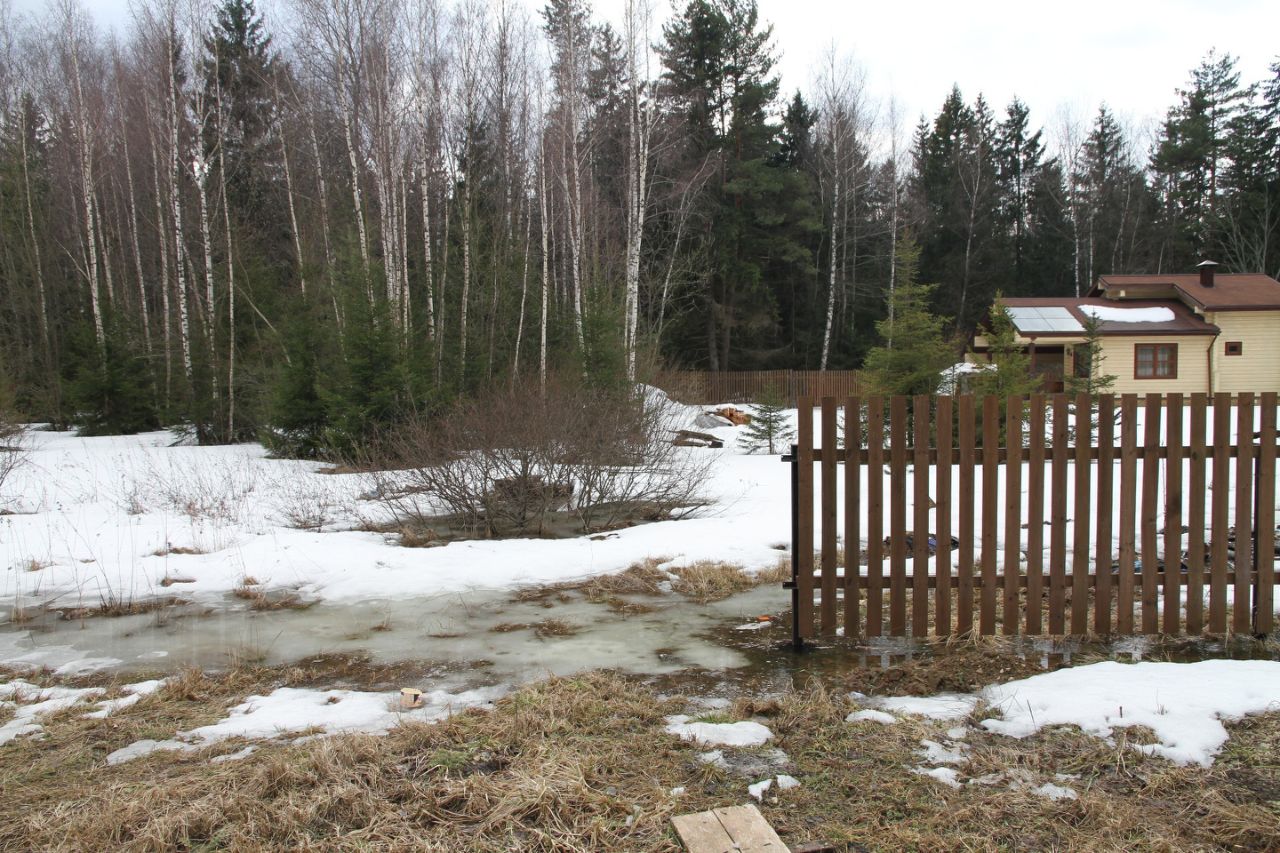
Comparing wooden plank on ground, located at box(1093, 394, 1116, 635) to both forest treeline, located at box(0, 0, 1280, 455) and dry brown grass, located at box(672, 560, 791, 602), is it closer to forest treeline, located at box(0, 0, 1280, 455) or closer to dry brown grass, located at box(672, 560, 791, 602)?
dry brown grass, located at box(672, 560, 791, 602)

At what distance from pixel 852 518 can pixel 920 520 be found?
1.34 ft

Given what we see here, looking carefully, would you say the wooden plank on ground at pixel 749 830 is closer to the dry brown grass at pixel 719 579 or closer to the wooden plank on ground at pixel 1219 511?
the dry brown grass at pixel 719 579

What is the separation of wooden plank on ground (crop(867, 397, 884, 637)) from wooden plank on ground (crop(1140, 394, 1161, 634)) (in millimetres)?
1533

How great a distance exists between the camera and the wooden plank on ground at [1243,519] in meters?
4.65

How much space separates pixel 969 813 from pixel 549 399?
6802 millimetres

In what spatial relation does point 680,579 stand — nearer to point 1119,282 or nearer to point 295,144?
point 295,144

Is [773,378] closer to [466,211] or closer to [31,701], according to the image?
[466,211]

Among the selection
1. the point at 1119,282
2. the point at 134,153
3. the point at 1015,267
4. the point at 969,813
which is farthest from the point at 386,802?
the point at 1015,267

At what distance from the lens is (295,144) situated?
74.1 feet

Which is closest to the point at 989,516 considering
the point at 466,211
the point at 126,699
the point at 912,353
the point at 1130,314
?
the point at 126,699

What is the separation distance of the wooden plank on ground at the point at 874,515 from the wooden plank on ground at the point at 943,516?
32 centimetres

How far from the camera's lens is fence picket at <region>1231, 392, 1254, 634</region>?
15.3 ft

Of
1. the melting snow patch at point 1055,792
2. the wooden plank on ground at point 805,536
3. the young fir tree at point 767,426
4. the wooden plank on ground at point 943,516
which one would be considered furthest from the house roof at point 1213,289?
the melting snow patch at point 1055,792

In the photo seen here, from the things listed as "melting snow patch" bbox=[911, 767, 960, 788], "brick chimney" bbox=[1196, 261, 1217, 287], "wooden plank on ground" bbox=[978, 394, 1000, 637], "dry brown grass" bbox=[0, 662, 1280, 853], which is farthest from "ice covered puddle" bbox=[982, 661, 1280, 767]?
"brick chimney" bbox=[1196, 261, 1217, 287]
